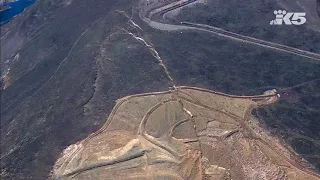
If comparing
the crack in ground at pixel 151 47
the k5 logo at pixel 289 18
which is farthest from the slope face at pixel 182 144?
the k5 logo at pixel 289 18

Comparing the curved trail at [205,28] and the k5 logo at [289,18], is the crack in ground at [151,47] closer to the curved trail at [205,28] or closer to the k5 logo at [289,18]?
the curved trail at [205,28]

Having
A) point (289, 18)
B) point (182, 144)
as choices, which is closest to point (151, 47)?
point (182, 144)

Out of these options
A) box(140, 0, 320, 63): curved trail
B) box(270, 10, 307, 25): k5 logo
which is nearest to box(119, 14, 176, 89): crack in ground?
box(140, 0, 320, 63): curved trail

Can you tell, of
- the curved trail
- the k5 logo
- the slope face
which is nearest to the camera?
the slope face

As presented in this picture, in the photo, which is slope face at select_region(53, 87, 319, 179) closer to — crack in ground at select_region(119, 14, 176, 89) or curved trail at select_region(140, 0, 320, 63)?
crack in ground at select_region(119, 14, 176, 89)

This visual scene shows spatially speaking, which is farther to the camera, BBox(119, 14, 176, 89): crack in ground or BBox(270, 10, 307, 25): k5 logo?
BBox(270, 10, 307, 25): k5 logo

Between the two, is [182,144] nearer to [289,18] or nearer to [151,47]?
[151,47]

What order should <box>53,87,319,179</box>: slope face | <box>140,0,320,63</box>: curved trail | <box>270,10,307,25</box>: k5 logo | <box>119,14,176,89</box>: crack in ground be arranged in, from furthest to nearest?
<box>270,10,307,25</box>: k5 logo, <box>140,0,320,63</box>: curved trail, <box>119,14,176,89</box>: crack in ground, <box>53,87,319,179</box>: slope face
